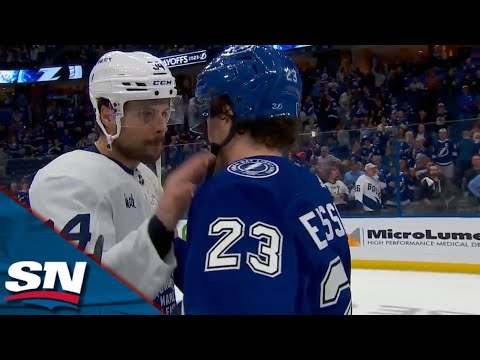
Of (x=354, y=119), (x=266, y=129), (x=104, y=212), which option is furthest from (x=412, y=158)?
(x=266, y=129)

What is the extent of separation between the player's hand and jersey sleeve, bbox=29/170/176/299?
0.31ft

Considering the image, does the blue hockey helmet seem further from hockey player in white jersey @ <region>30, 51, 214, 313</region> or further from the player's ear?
the player's ear

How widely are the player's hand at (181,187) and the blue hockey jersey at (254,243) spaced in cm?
16

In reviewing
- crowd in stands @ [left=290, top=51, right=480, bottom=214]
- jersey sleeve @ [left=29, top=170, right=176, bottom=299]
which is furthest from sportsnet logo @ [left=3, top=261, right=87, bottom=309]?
crowd in stands @ [left=290, top=51, right=480, bottom=214]

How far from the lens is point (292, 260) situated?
0.88 meters

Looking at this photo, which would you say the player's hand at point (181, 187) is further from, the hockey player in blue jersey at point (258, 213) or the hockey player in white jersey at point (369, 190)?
the hockey player in white jersey at point (369, 190)

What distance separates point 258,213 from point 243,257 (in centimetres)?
7

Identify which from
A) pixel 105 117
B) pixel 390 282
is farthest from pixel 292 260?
pixel 390 282

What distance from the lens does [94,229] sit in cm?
135

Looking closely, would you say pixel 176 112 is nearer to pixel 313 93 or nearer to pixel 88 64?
pixel 313 93

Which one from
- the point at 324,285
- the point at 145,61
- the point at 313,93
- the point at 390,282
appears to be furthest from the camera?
the point at 313,93

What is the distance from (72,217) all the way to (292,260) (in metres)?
0.68

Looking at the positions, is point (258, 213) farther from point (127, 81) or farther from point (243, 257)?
point (127, 81)
